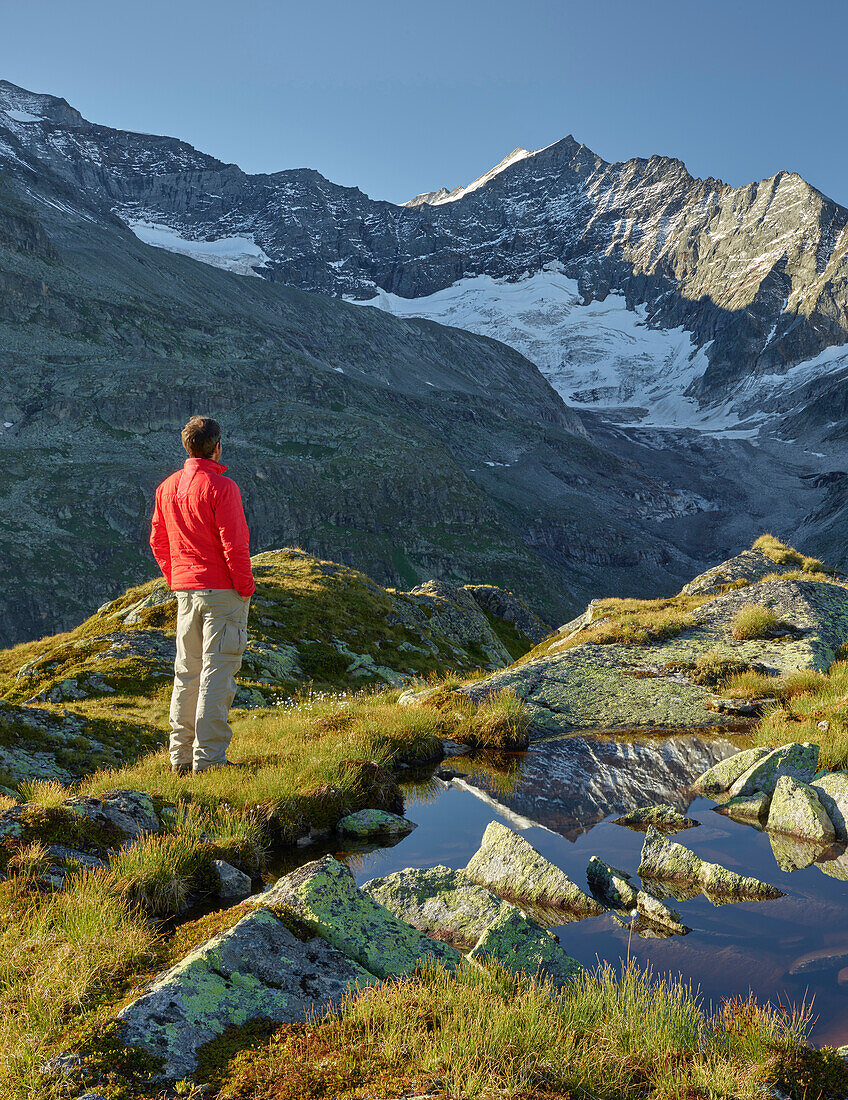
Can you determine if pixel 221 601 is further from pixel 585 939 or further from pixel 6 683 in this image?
pixel 6 683

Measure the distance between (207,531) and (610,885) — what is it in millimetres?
6185

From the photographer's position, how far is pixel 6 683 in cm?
1931

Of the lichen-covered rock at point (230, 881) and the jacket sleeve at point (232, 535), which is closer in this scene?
the lichen-covered rock at point (230, 881)

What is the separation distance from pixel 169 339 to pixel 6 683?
654ft

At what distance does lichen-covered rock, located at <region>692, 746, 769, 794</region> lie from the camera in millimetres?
9022

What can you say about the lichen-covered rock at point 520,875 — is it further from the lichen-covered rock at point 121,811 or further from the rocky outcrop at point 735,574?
the rocky outcrop at point 735,574

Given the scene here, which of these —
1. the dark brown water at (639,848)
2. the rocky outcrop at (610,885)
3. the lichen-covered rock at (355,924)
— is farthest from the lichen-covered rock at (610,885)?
the lichen-covered rock at (355,924)

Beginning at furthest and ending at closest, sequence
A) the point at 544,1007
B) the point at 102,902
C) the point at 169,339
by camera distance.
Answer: the point at 169,339, the point at 102,902, the point at 544,1007

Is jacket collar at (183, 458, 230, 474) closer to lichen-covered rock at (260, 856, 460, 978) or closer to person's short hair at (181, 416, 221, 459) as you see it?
person's short hair at (181, 416, 221, 459)

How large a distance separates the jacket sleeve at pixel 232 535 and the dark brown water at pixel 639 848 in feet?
12.1

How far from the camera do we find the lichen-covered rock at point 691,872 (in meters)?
6.42

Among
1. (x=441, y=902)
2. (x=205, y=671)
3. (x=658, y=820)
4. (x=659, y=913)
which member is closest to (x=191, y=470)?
(x=205, y=671)

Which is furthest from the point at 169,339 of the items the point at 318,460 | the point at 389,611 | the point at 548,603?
the point at 389,611

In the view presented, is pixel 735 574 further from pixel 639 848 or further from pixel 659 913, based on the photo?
pixel 659 913
